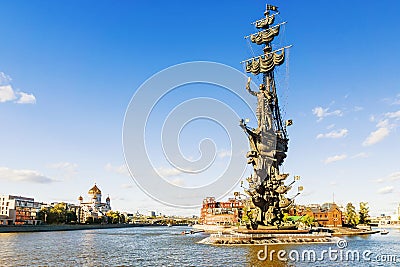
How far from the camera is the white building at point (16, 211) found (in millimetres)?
137250

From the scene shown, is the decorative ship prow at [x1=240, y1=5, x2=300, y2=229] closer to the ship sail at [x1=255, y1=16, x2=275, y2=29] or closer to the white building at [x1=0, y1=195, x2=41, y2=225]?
the ship sail at [x1=255, y1=16, x2=275, y2=29]

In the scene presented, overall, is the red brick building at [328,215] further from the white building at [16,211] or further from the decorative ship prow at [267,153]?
the white building at [16,211]

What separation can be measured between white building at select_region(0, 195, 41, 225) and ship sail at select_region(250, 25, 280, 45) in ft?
329

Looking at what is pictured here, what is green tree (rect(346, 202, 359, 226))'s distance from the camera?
441 feet

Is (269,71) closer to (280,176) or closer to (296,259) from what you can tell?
(280,176)

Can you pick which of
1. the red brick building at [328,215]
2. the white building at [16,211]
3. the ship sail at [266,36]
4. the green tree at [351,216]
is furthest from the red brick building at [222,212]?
the ship sail at [266,36]

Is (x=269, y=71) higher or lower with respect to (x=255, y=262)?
higher

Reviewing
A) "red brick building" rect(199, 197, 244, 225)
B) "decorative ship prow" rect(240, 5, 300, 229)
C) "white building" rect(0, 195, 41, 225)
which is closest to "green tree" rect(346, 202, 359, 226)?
"red brick building" rect(199, 197, 244, 225)

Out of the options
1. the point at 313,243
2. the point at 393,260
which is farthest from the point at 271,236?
the point at 393,260

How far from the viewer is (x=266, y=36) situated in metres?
91.1

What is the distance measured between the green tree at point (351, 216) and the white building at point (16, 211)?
10861 cm

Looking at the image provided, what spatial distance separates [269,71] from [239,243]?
4150 centimetres

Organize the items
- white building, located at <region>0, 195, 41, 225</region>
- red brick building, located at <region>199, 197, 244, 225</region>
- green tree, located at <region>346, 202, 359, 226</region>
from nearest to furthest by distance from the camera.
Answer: green tree, located at <region>346, 202, 359, 226</region> < white building, located at <region>0, 195, 41, 225</region> < red brick building, located at <region>199, 197, 244, 225</region>

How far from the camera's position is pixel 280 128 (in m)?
87.4
